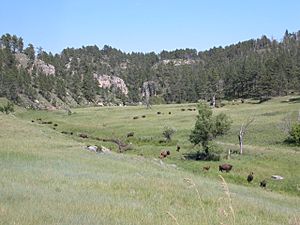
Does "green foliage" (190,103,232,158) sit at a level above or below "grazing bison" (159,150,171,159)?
above

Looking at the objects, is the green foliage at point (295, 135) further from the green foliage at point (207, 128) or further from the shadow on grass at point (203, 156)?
the shadow on grass at point (203, 156)

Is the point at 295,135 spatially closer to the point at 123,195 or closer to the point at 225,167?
the point at 225,167

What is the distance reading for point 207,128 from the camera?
5156cm

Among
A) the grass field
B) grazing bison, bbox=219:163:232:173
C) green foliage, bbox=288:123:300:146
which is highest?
the grass field

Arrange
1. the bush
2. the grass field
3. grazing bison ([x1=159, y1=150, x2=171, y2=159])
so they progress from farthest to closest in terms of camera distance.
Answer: the bush < grazing bison ([x1=159, y1=150, x2=171, y2=159]) < the grass field

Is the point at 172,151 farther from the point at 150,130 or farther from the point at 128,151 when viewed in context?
the point at 150,130

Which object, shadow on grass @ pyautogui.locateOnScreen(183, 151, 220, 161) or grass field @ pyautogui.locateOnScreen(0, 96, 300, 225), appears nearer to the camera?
grass field @ pyautogui.locateOnScreen(0, 96, 300, 225)

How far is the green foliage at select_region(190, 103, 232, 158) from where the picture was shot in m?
51.3

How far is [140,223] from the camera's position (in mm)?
11898

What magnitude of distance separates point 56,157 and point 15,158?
3517 millimetres

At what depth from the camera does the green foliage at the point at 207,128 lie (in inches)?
2020

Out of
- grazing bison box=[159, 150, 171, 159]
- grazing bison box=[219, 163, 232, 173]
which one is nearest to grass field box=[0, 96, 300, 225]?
grazing bison box=[219, 163, 232, 173]

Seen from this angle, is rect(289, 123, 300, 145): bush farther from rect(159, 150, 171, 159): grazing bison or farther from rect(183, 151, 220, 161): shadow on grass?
rect(159, 150, 171, 159): grazing bison

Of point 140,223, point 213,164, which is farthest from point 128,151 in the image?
point 140,223
